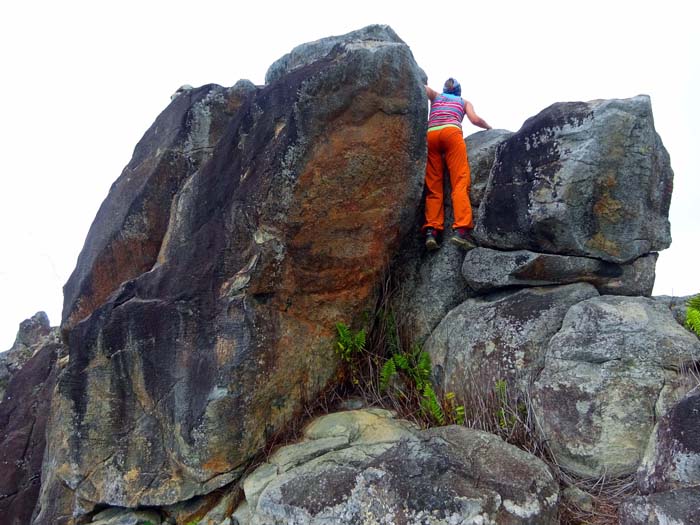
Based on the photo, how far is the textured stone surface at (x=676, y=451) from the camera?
385cm

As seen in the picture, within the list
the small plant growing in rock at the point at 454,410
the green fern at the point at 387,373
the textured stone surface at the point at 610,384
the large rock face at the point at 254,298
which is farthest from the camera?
the green fern at the point at 387,373

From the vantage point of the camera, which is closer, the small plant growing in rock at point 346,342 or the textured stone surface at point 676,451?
the textured stone surface at point 676,451

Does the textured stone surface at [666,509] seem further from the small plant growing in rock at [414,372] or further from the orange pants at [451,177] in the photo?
the orange pants at [451,177]

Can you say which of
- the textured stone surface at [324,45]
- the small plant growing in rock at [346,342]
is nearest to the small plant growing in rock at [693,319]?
the small plant growing in rock at [346,342]

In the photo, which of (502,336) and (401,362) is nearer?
(502,336)

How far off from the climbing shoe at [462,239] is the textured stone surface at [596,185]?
600 mm

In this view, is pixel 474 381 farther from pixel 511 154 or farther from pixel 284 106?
pixel 284 106

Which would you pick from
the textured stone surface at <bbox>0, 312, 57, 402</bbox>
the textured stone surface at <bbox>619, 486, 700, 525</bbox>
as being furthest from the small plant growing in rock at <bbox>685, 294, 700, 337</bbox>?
the textured stone surface at <bbox>0, 312, 57, 402</bbox>

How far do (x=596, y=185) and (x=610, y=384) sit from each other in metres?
2.19

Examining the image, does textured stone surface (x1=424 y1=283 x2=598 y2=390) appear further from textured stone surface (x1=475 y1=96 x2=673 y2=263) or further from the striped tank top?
the striped tank top

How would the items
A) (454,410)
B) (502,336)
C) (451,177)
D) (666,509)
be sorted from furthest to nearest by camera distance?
1. (451,177)
2. (502,336)
3. (454,410)
4. (666,509)

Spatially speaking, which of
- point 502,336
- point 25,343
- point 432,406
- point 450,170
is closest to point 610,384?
point 502,336

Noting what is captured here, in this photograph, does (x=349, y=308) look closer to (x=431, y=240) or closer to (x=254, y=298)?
(x=254, y=298)

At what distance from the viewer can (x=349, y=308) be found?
645cm
